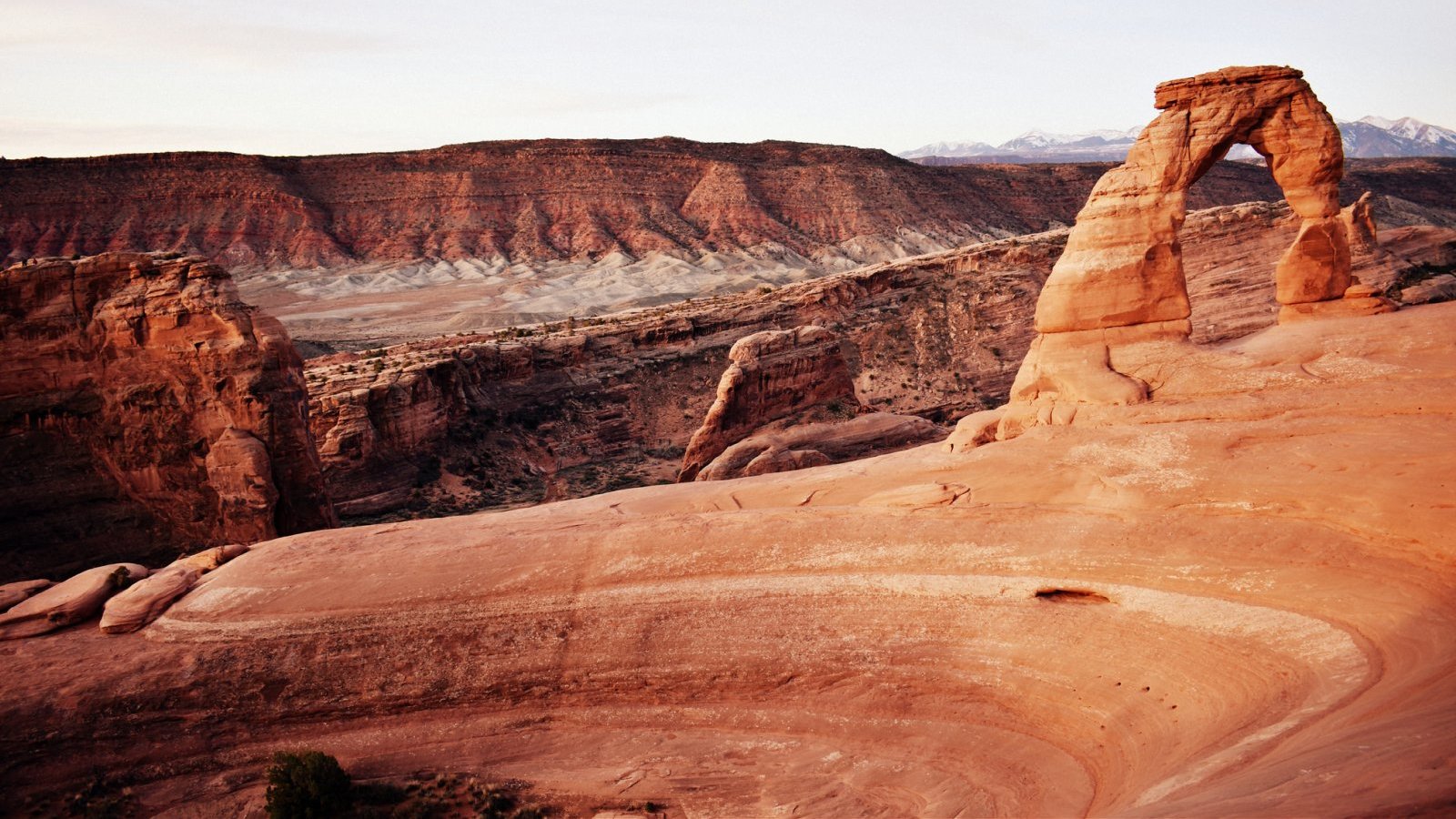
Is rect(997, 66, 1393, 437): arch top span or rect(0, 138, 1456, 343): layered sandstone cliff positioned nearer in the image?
rect(997, 66, 1393, 437): arch top span

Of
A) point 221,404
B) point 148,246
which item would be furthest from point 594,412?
point 148,246

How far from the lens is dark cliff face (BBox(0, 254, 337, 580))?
2244cm

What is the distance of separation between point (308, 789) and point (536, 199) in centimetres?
10238

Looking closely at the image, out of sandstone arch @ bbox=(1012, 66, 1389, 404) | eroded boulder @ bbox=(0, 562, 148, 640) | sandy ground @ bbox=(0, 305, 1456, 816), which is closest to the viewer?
sandy ground @ bbox=(0, 305, 1456, 816)

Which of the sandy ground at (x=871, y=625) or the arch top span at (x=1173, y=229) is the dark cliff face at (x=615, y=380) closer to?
the sandy ground at (x=871, y=625)

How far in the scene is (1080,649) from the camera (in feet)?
41.9

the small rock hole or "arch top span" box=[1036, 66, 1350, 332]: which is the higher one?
"arch top span" box=[1036, 66, 1350, 332]

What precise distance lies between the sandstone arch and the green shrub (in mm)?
12394

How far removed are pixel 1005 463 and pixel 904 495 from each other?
5.36 feet

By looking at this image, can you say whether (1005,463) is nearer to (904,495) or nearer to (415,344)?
(904,495)

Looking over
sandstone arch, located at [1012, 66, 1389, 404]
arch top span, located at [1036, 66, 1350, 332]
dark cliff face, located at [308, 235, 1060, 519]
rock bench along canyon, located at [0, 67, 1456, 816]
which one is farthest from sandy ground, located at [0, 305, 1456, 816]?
dark cliff face, located at [308, 235, 1060, 519]

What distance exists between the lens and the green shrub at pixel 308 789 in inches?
507

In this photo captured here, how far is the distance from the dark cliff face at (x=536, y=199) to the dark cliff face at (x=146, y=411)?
81.5 m

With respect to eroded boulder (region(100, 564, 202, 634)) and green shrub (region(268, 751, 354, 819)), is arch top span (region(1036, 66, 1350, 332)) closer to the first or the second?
green shrub (region(268, 751, 354, 819))
